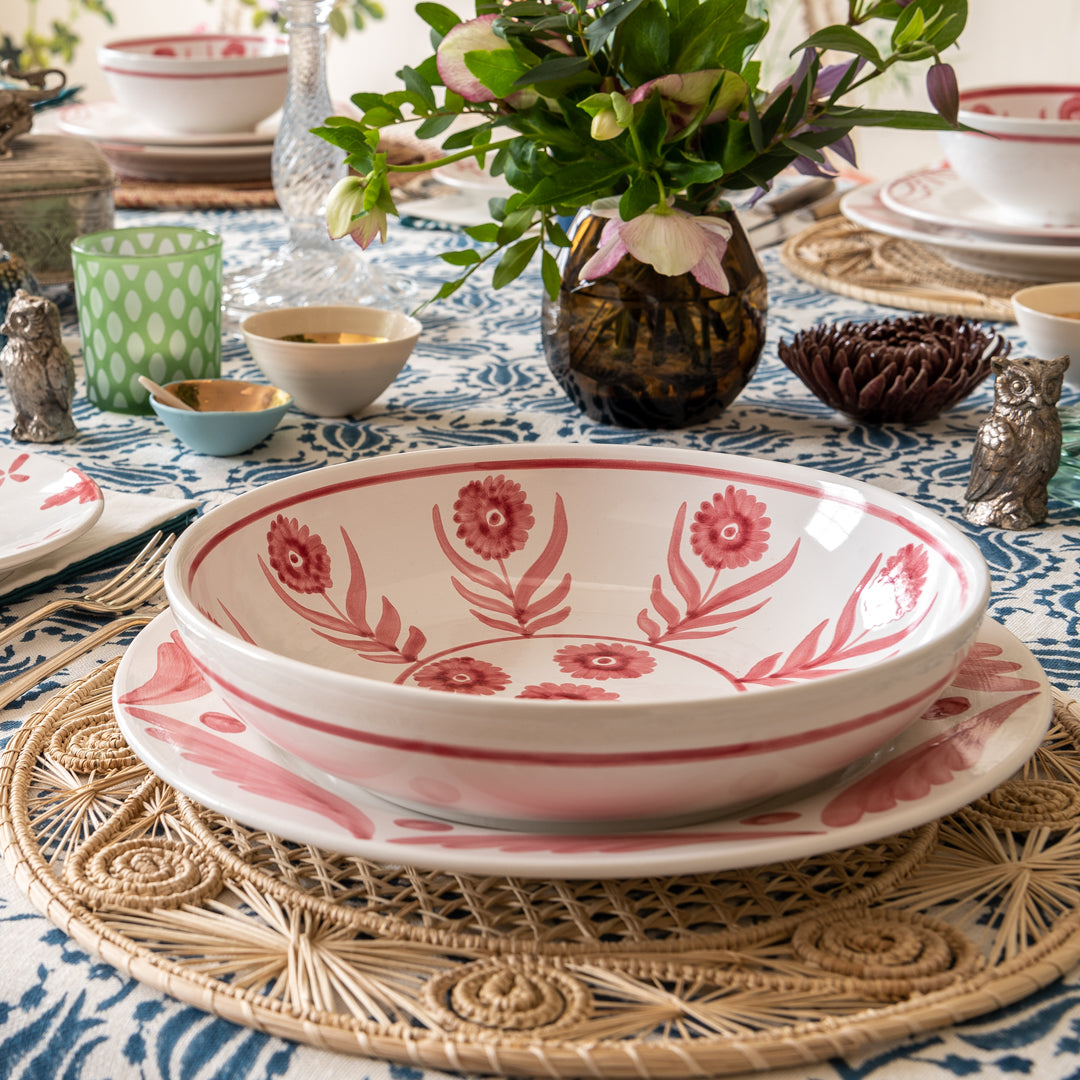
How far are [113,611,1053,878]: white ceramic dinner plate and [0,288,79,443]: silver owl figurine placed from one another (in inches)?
18.8

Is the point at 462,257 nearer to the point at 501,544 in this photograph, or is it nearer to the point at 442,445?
the point at 442,445

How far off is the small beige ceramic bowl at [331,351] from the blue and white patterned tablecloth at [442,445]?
0.8 inches

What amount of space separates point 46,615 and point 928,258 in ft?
3.23

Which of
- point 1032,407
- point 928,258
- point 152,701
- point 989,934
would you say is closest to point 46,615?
point 152,701

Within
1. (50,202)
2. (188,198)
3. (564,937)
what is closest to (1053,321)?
(564,937)

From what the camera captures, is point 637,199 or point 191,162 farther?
point 191,162

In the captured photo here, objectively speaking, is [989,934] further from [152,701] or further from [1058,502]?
[1058,502]

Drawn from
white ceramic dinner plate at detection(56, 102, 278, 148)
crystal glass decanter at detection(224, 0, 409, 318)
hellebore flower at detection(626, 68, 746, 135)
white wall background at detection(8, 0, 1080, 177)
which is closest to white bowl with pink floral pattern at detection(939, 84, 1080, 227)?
hellebore flower at detection(626, 68, 746, 135)

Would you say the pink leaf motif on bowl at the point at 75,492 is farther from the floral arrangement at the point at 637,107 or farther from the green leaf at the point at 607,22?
the green leaf at the point at 607,22

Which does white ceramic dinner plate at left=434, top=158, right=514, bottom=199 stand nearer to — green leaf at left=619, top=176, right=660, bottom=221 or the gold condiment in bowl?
the gold condiment in bowl

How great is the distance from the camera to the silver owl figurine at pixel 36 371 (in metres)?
0.86

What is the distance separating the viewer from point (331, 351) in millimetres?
895

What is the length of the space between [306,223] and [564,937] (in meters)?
0.94

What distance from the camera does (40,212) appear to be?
45.1 inches
